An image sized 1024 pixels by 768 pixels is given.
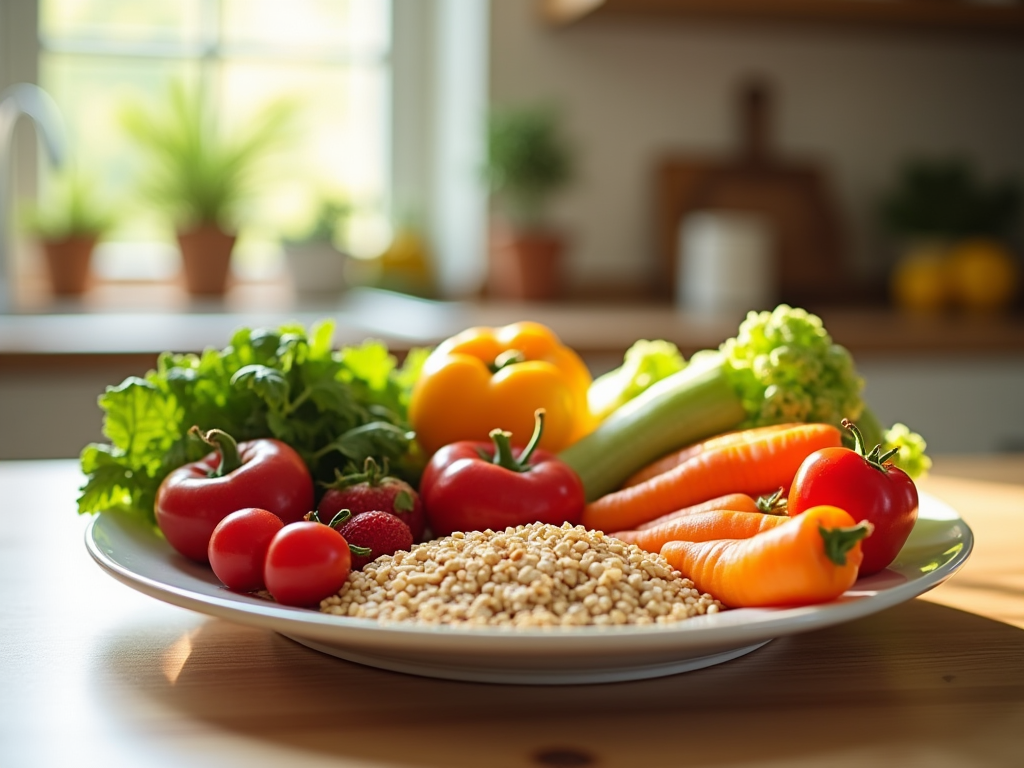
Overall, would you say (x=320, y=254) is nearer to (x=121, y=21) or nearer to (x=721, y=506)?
(x=121, y=21)

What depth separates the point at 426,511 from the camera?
38.2 inches

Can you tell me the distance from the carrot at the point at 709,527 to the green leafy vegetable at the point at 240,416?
0.23 m

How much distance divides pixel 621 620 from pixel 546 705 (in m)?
0.07

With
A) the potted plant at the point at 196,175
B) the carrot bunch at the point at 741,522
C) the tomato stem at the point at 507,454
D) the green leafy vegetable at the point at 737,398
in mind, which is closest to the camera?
the carrot bunch at the point at 741,522

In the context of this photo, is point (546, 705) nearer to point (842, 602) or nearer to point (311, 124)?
point (842, 602)

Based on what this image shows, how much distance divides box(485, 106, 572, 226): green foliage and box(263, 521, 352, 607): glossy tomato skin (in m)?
2.01

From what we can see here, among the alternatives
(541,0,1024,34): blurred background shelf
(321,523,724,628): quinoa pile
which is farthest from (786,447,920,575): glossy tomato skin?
(541,0,1024,34): blurred background shelf

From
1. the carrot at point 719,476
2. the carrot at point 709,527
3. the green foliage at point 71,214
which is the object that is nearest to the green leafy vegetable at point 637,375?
the carrot at point 719,476

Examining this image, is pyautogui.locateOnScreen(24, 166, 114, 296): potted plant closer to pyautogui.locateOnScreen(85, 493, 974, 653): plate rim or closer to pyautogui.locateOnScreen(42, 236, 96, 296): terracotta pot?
pyautogui.locateOnScreen(42, 236, 96, 296): terracotta pot

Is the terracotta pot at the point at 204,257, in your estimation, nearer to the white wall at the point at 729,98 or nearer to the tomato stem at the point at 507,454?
the white wall at the point at 729,98

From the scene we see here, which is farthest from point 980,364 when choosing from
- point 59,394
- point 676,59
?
point 59,394

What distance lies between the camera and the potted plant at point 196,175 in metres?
2.93

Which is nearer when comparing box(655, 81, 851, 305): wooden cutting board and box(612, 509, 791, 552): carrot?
box(612, 509, 791, 552): carrot

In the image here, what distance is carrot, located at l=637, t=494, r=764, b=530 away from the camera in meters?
0.91
